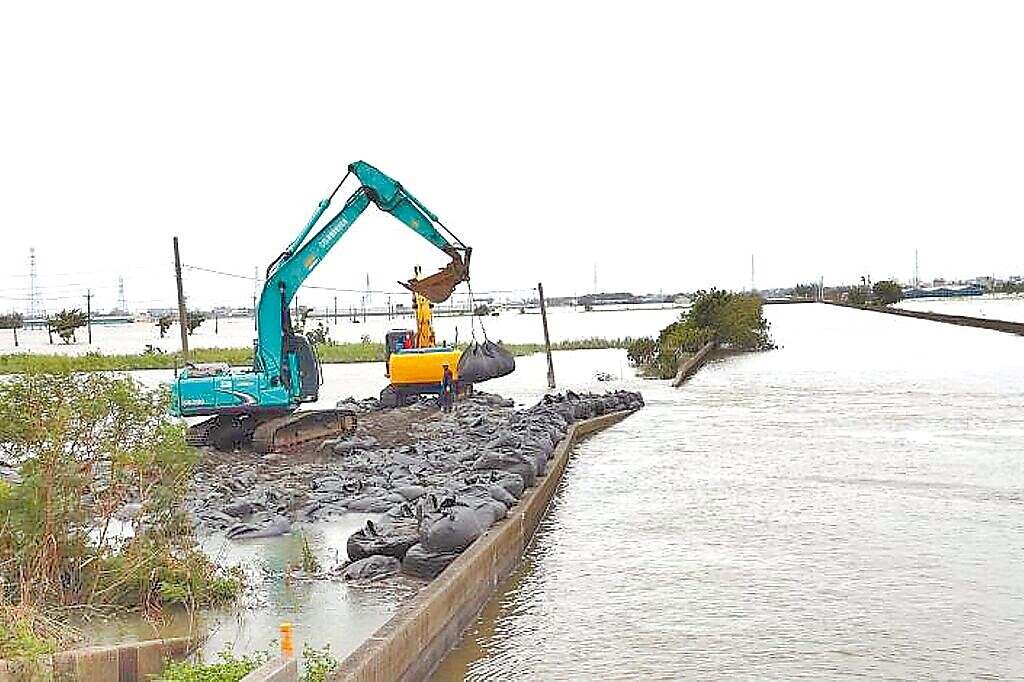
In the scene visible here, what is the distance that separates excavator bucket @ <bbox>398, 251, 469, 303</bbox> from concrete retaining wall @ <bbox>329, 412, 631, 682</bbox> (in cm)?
776

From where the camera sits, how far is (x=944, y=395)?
26.0 metres

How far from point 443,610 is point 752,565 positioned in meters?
3.46

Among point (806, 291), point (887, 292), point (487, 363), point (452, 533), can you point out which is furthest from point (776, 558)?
point (806, 291)

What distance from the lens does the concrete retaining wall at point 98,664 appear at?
558 cm

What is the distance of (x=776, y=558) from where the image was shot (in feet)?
34.8

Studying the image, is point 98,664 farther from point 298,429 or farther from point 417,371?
point 417,371

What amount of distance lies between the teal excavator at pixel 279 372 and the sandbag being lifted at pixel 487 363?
3.05 m

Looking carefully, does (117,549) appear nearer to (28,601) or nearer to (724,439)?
(28,601)

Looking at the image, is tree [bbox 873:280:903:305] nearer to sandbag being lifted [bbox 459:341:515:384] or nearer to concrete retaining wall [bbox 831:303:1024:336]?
concrete retaining wall [bbox 831:303:1024:336]

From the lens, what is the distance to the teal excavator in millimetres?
18234

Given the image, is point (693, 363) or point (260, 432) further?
point (693, 363)

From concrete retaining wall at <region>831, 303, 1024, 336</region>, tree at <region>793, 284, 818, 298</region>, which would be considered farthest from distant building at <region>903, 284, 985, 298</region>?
concrete retaining wall at <region>831, 303, 1024, 336</region>

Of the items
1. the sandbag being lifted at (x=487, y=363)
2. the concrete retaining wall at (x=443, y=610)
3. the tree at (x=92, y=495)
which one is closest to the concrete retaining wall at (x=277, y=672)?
the concrete retaining wall at (x=443, y=610)

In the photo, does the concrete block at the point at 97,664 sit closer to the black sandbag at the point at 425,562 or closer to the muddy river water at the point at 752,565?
the muddy river water at the point at 752,565
